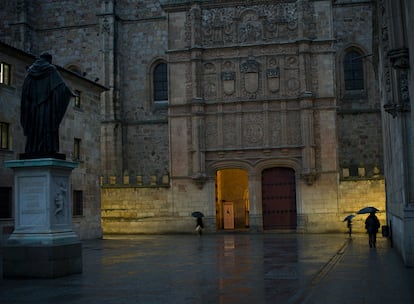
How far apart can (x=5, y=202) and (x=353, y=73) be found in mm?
26015

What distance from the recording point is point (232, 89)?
3484 cm

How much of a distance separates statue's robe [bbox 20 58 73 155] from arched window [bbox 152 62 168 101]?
28.6 meters

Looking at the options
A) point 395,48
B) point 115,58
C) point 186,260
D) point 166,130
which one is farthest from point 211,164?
point 395,48

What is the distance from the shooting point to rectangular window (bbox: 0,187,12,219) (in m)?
24.6

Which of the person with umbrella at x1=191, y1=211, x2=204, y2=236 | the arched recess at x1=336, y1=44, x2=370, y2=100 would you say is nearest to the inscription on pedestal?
the person with umbrella at x1=191, y1=211, x2=204, y2=236

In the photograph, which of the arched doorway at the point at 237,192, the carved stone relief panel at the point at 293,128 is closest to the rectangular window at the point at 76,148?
the carved stone relief panel at the point at 293,128

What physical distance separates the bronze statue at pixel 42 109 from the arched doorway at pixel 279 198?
21.7 meters

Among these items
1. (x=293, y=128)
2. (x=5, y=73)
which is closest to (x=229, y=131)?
(x=293, y=128)

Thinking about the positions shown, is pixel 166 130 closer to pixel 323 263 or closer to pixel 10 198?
pixel 10 198

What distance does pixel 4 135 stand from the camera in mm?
25281

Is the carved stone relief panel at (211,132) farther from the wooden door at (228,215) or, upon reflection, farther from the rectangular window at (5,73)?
the rectangular window at (5,73)

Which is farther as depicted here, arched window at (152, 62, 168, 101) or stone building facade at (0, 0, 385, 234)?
arched window at (152, 62, 168, 101)

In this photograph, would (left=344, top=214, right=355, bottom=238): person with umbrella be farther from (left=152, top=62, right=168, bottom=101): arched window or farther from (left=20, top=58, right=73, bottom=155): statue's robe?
(left=152, top=62, right=168, bottom=101): arched window

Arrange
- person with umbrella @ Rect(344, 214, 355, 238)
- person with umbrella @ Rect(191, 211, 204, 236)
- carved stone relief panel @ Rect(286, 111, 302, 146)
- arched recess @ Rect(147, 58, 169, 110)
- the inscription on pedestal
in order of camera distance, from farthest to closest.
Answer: arched recess @ Rect(147, 58, 169, 110) → carved stone relief panel @ Rect(286, 111, 302, 146) → person with umbrella @ Rect(191, 211, 204, 236) → person with umbrella @ Rect(344, 214, 355, 238) → the inscription on pedestal
